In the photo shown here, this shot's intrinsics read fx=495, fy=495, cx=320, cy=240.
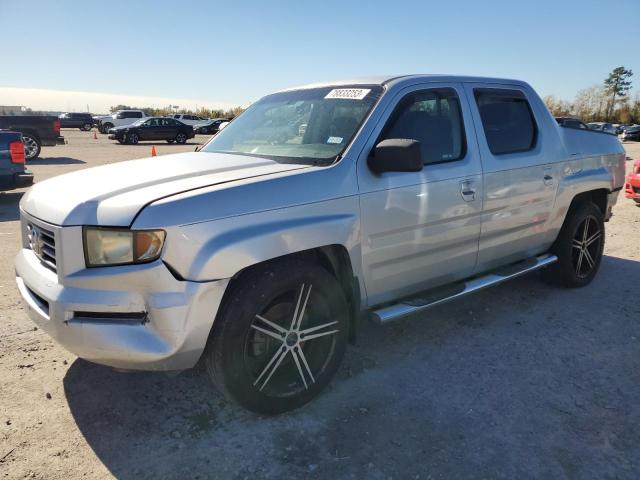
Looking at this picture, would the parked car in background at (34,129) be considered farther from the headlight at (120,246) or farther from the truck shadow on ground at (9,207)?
the headlight at (120,246)

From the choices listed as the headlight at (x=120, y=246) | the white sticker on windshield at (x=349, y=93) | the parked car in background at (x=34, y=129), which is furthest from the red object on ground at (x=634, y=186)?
the parked car in background at (x=34, y=129)

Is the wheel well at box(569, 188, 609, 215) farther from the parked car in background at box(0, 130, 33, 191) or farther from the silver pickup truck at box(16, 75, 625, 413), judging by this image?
the parked car in background at box(0, 130, 33, 191)

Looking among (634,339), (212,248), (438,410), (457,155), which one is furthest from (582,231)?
(212,248)

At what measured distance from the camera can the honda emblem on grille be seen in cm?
272

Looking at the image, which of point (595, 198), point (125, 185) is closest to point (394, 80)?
point (125, 185)

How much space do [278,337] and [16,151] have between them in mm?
8184

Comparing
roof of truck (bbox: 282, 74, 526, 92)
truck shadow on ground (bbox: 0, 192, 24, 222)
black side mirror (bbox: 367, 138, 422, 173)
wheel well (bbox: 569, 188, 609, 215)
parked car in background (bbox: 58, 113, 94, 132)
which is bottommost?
truck shadow on ground (bbox: 0, 192, 24, 222)

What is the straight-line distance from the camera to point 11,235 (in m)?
6.71

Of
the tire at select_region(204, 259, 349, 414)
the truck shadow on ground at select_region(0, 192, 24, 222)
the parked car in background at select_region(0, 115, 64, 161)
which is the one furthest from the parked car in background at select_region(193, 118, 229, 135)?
the tire at select_region(204, 259, 349, 414)

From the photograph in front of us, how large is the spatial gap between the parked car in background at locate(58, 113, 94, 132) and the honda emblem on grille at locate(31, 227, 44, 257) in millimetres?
46448

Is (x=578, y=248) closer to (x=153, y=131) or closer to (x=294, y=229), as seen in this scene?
(x=294, y=229)

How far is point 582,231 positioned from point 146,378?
13.7 ft

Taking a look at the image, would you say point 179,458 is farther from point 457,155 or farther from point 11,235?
point 11,235

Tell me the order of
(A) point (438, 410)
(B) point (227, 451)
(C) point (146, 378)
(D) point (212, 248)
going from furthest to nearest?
(C) point (146, 378)
(A) point (438, 410)
(B) point (227, 451)
(D) point (212, 248)
